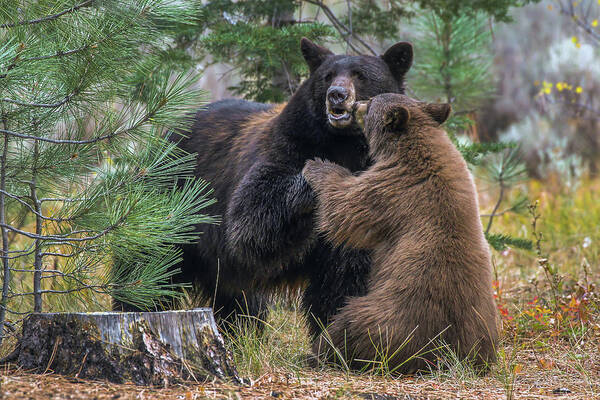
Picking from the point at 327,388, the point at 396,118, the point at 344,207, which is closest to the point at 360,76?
the point at 396,118

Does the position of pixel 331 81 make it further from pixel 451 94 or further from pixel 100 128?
pixel 451 94

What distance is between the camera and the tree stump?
3.11m

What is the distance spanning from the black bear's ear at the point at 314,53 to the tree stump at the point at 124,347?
2.19 m

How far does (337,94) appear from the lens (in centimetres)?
425

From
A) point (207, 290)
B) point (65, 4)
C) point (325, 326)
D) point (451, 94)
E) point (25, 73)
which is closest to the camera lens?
point (25, 73)

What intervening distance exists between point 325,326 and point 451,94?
3291 millimetres

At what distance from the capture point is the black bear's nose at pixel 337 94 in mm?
4238

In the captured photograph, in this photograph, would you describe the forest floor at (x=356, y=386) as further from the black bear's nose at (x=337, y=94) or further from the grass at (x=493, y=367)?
the black bear's nose at (x=337, y=94)

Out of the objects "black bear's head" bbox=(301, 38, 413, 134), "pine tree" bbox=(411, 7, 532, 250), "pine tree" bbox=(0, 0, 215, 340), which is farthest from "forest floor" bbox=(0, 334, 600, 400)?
A: "pine tree" bbox=(411, 7, 532, 250)

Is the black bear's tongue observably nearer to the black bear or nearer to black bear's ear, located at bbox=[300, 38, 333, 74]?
the black bear

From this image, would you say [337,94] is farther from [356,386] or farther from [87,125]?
[356,386]

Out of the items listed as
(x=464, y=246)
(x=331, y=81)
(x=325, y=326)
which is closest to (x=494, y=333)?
(x=464, y=246)

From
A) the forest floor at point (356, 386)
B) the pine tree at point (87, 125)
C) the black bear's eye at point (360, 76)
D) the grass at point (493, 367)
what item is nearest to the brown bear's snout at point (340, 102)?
the black bear's eye at point (360, 76)

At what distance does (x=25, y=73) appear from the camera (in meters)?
3.09
